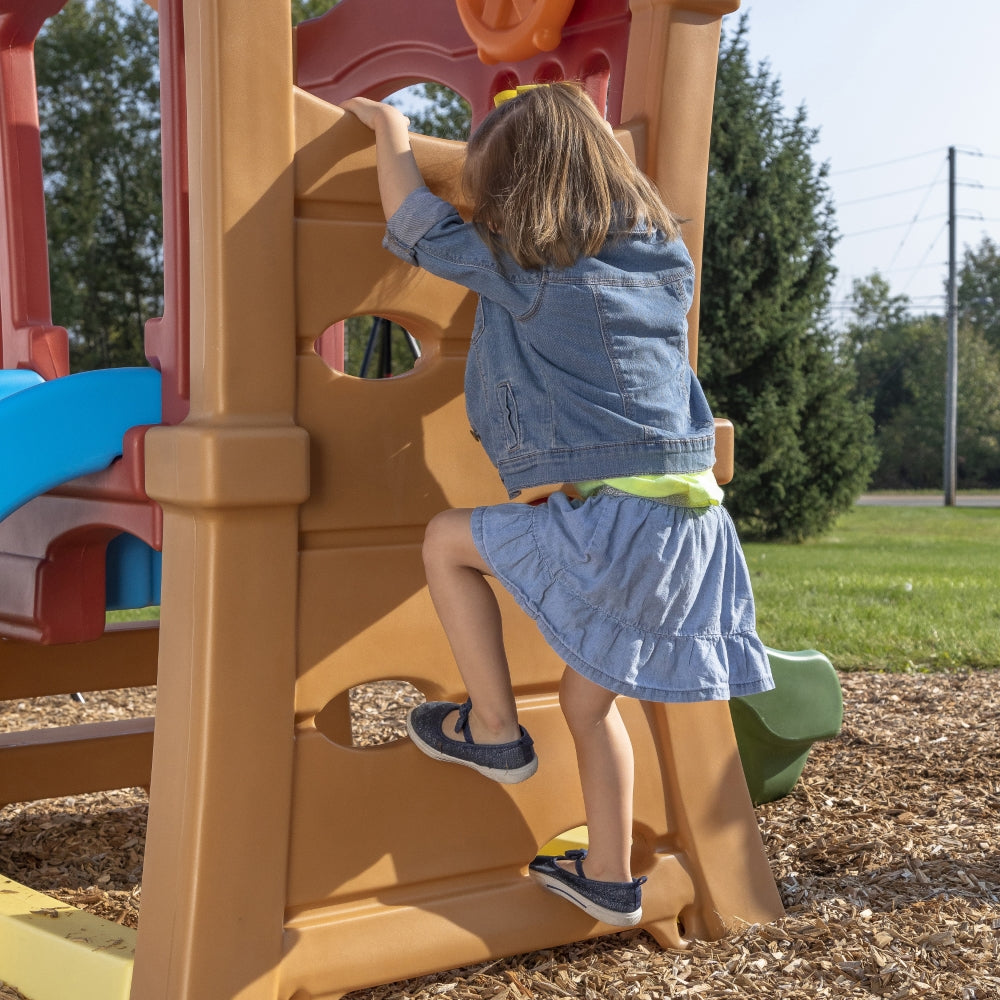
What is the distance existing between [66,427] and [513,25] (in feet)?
4.24

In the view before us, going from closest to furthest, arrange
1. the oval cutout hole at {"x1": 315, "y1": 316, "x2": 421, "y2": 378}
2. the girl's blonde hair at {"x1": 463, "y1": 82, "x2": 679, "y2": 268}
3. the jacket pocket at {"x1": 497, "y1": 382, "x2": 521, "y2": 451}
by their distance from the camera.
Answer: the girl's blonde hair at {"x1": 463, "y1": 82, "x2": 679, "y2": 268}
the jacket pocket at {"x1": 497, "y1": 382, "x2": 521, "y2": 451}
the oval cutout hole at {"x1": 315, "y1": 316, "x2": 421, "y2": 378}

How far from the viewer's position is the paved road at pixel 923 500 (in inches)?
981

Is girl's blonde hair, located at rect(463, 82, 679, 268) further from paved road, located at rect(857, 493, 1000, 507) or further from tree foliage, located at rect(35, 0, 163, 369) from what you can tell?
paved road, located at rect(857, 493, 1000, 507)

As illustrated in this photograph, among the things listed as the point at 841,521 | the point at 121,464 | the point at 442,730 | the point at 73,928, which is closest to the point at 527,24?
the point at 121,464

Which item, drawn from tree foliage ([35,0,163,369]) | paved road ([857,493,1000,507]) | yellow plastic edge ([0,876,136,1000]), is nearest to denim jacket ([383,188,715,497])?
yellow plastic edge ([0,876,136,1000])

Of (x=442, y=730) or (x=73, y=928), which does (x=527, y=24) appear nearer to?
(x=442, y=730)

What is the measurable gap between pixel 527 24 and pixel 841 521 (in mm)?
16012

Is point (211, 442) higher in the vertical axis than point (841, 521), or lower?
higher

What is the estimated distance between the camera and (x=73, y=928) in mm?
2066

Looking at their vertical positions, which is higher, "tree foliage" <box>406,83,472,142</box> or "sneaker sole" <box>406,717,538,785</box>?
"tree foliage" <box>406,83,472,142</box>

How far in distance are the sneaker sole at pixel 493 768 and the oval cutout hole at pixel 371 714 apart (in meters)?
1.29

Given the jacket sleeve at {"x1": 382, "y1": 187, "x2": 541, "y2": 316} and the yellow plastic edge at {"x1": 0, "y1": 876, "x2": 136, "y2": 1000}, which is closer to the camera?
the jacket sleeve at {"x1": 382, "y1": 187, "x2": 541, "y2": 316}

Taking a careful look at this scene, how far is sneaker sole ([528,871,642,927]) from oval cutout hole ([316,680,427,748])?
1293mm

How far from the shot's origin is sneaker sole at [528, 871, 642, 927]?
81.4 inches
